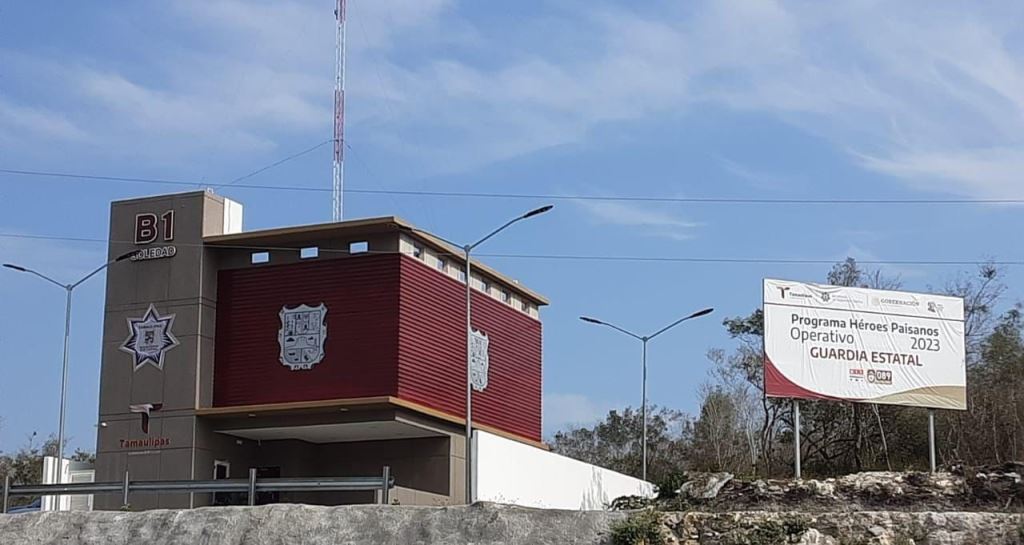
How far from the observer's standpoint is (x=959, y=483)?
2145 cm

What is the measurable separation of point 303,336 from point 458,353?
17.5 ft

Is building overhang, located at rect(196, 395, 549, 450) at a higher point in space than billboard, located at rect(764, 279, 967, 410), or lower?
lower

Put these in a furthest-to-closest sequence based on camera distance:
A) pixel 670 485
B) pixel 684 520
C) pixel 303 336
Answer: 1. pixel 303 336
2. pixel 670 485
3. pixel 684 520

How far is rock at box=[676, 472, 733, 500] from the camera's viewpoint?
2209 centimetres

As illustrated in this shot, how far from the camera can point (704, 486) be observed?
22.3m

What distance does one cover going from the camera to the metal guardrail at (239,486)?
76.6ft

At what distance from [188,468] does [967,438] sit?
2260cm

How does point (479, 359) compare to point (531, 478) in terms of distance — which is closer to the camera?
point (531, 478)

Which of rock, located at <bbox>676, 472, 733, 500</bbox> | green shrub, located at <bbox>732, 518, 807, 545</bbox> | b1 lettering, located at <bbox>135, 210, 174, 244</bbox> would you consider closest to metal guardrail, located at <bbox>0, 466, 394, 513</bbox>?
rock, located at <bbox>676, 472, 733, 500</bbox>

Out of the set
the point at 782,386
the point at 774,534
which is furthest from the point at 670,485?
the point at 782,386

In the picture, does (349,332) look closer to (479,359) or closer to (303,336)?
(303,336)

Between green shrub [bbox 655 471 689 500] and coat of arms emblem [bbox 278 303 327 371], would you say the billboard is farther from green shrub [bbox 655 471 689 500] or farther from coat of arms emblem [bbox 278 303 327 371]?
coat of arms emblem [bbox 278 303 327 371]

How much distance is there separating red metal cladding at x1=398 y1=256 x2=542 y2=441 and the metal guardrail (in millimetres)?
14048

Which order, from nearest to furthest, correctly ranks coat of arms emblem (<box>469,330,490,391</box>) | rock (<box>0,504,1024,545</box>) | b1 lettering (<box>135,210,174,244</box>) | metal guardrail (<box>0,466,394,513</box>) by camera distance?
rock (<box>0,504,1024,545</box>) → metal guardrail (<box>0,466,394,513</box>) → b1 lettering (<box>135,210,174,244</box>) → coat of arms emblem (<box>469,330,490,391</box>)
